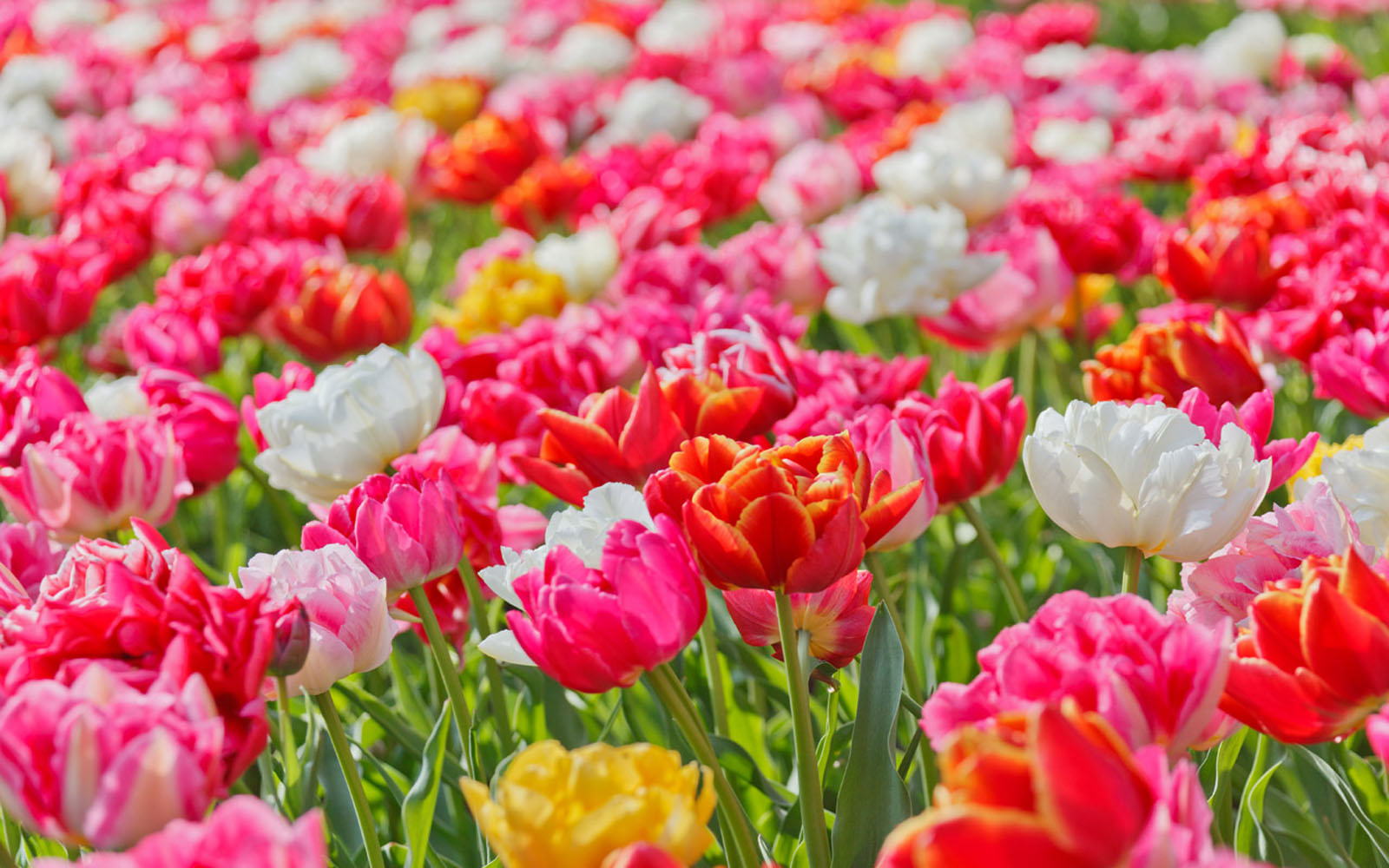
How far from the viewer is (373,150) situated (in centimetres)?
376

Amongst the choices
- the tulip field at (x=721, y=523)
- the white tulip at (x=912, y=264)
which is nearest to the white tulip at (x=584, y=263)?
the tulip field at (x=721, y=523)

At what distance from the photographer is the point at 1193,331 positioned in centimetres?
144

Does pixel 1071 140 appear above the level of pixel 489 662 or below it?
below

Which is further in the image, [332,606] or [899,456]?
[899,456]

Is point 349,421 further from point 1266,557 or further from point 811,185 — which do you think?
point 811,185

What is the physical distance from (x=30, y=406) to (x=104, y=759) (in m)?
0.94

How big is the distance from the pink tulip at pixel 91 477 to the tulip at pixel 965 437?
830 millimetres

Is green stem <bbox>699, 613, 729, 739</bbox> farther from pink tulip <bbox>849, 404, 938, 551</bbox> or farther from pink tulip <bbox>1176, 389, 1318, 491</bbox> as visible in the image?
pink tulip <bbox>1176, 389, 1318, 491</bbox>

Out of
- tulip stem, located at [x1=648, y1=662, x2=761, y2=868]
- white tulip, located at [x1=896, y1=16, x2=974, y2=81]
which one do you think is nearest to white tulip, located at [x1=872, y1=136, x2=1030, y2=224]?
tulip stem, located at [x1=648, y1=662, x2=761, y2=868]

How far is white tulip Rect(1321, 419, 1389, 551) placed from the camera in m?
1.10

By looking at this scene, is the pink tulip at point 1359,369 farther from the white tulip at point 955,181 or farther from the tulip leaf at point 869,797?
the white tulip at point 955,181

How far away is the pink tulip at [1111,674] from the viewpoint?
756 mm

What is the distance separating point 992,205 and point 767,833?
1.84 metres

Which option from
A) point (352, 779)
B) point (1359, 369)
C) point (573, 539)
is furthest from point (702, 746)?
point (1359, 369)
